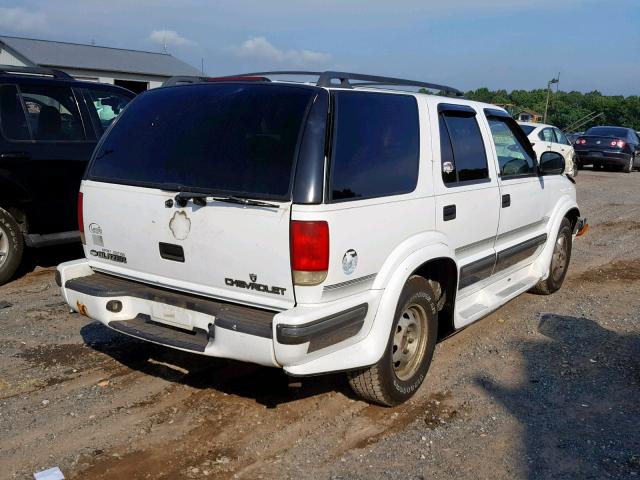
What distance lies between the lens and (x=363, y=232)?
11.5 ft

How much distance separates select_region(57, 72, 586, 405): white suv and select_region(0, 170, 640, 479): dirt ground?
1.26ft

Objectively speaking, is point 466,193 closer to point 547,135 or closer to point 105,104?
point 105,104

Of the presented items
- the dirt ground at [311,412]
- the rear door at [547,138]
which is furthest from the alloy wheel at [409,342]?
the rear door at [547,138]

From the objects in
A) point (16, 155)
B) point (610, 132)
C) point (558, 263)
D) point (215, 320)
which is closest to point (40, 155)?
point (16, 155)

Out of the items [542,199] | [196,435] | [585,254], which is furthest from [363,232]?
[585,254]

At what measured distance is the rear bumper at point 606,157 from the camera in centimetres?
2139

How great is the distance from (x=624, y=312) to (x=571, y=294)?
0.64 meters

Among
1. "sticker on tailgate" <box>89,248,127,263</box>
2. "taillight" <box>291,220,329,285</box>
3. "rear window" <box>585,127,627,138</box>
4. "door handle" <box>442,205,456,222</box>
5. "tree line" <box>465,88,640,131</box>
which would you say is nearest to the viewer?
"taillight" <box>291,220,329,285</box>

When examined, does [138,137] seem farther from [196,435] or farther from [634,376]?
[634,376]

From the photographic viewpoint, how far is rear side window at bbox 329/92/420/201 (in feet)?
11.5

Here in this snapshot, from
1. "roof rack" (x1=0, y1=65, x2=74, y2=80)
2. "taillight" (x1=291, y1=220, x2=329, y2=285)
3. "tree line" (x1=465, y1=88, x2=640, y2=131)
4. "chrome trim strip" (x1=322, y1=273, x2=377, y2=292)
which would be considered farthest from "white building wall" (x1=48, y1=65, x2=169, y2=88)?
"tree line" (x1=465, y1=88, x2=640, y2=131)

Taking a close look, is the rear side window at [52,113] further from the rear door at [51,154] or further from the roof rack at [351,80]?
the roof rack at [351,80]

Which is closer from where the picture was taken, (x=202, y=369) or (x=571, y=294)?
(x=202, y=369)

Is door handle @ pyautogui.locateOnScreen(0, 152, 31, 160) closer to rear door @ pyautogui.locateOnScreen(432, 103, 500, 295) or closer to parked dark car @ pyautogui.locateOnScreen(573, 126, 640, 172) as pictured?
rear door @ pyautogui.locateOnScreen(432, 103, 500, 295)
